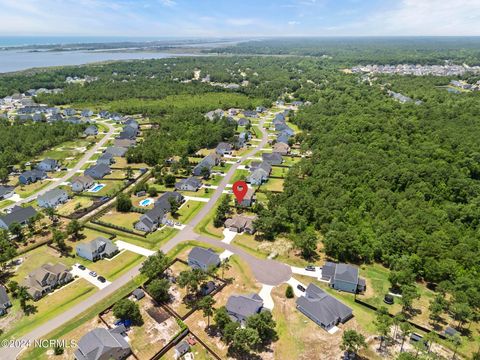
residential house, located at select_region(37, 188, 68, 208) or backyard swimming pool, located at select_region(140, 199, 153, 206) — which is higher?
residential house, located at select_region(37, 188, 68, 208)

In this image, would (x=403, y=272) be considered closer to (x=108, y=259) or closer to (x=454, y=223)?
(x=454, y=223)

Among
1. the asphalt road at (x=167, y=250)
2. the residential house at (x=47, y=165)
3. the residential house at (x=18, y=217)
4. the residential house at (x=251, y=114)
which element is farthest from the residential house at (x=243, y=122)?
the residential house at (x=18, y=217)

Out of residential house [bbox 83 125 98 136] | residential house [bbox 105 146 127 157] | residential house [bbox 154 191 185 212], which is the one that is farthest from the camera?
residential house [bbox 83 125 98 136]

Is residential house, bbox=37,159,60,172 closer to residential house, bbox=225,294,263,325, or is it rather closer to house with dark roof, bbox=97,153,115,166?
house with dark roof, bbox=97,153,115,166

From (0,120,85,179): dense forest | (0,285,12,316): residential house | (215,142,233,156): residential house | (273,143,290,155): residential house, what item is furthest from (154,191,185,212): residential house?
(0,120,85,179): dense forest

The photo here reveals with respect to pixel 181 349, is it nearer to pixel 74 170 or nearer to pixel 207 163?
pixel 207 163
